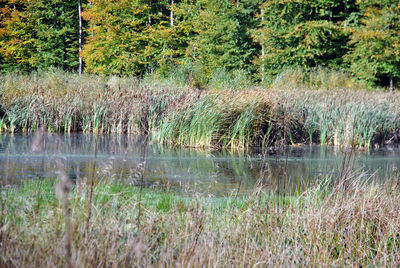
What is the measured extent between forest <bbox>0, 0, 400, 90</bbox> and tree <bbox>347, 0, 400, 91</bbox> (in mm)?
42

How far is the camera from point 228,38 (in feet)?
74.2

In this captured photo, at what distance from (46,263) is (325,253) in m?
1.97

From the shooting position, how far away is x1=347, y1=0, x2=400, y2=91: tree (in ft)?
62.2

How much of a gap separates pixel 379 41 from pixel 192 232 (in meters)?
18.3

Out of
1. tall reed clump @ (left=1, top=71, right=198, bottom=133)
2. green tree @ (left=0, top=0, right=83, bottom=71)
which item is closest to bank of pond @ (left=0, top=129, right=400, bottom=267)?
tall reed clump @ (left=1, top=71, right=198, bottom=133)

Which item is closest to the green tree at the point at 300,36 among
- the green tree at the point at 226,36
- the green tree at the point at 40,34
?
the green tree at the point at 226,36

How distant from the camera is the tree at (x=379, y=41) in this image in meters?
19.0

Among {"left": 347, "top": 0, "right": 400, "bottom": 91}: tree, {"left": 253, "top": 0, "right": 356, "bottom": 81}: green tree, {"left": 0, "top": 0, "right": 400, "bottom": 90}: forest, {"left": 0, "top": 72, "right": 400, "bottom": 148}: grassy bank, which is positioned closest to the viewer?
{"left": 0, "top": 72, "right": 400, "bottom": 148}: grassy bank

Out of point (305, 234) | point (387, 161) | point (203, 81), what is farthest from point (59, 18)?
point (305, 234)

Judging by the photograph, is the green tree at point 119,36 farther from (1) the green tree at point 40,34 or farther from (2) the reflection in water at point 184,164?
(2) the reflection in water at point 184,164

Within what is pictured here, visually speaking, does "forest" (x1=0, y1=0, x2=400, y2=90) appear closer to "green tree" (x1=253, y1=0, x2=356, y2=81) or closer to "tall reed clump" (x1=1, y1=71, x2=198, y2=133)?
"green tree" (x1=253, y1=0, x2=356, y2=81)

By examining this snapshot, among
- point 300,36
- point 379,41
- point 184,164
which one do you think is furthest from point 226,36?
point 184,164

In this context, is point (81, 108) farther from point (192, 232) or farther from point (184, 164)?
point (192, 232)

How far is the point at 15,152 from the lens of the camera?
7.12m
